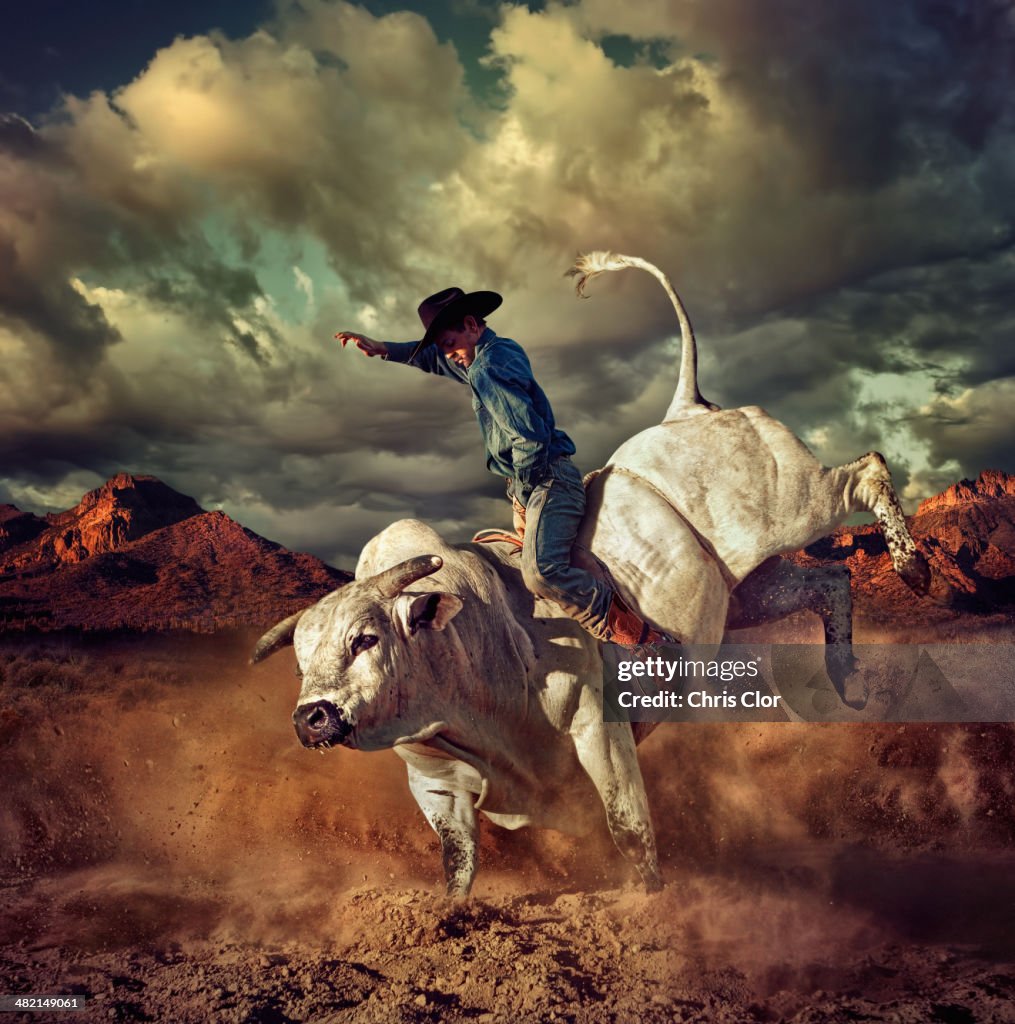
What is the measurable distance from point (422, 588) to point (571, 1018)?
2768 millimetres

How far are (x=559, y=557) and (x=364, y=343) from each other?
8.24 feet

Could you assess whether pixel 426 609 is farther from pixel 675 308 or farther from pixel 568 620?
pixel 675 308

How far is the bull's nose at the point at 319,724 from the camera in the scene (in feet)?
16.4

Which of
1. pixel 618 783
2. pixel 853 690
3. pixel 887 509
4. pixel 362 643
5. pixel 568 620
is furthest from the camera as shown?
pixel 853 690

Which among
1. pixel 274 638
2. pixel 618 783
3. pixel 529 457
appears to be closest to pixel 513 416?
pixel 529 457

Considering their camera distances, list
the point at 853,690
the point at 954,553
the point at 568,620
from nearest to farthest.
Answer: the point at 568,620, the point at 853,690, the point at 954,553

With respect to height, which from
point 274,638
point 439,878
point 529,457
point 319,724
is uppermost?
point 529,457

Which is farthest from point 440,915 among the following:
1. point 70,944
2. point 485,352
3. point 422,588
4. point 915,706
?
point 915,706

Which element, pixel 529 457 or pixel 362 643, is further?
pixel 529 457

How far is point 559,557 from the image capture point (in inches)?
236

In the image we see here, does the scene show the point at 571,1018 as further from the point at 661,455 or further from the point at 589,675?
the point at 661,455

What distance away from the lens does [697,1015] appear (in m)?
4.86

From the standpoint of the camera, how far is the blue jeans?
5.90m

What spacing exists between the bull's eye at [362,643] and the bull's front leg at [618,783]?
5.55 feet
